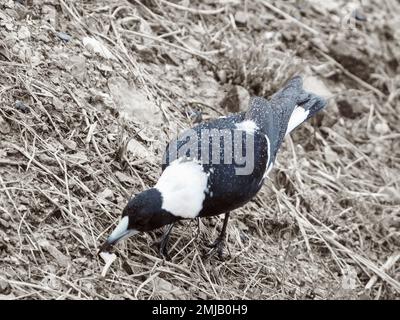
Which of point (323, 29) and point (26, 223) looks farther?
point (323, 29)

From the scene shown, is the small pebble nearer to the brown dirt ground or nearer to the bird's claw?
the brown dirt ground

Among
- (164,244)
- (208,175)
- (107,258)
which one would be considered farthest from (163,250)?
(208,175)

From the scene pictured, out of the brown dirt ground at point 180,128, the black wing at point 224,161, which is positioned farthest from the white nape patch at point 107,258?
the black wing at point 224,161

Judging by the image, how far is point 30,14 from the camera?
435 centimetres

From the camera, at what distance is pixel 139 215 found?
3299 mm

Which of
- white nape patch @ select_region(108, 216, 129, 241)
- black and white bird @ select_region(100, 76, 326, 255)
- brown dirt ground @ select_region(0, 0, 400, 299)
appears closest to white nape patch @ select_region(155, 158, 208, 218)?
black and white bird @ select_region(100, 76, 326, 255)

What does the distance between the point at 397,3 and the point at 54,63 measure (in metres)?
3.34

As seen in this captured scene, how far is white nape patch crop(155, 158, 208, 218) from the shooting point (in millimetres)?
3377

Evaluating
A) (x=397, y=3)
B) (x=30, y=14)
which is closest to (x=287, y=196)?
(x=30, y=14)

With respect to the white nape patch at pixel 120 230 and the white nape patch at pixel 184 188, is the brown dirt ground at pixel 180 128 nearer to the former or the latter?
the white nape patch at pixel 120 230

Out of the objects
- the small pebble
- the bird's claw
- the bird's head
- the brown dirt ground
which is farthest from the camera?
the small pebble

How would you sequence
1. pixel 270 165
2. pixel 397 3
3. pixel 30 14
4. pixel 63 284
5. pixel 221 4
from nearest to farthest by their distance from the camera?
pixel 63 284 < pixel 270 165 < pixel 30 14 < pixel 221 4 < pixel 397 3

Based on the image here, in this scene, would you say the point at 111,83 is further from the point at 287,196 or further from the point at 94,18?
the point at 287,196

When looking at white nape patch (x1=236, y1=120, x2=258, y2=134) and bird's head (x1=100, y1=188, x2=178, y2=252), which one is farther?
white nape patch (x1=236, y1=120, x2=258, y2=134)
